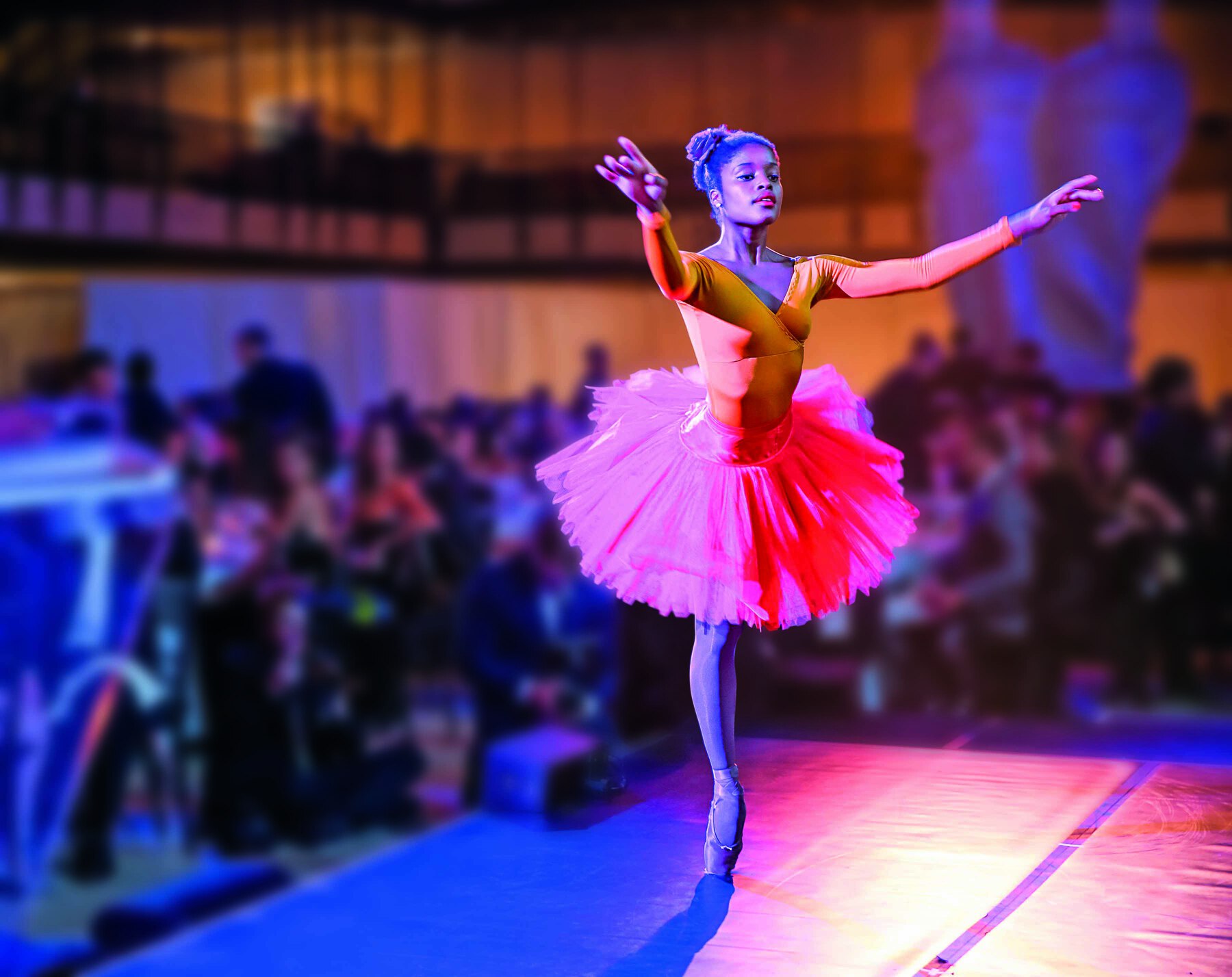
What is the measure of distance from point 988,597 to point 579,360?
738 cm

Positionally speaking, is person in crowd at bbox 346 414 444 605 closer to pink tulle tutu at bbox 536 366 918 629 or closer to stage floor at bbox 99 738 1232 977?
stage floor at bbox 99 738 1232 977

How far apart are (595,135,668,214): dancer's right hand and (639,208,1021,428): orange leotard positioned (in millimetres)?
152

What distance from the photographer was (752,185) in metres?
2.19

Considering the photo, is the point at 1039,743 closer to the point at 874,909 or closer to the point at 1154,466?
the point at 874,909

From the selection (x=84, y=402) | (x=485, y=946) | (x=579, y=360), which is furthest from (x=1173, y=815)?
(x=579, y=360)

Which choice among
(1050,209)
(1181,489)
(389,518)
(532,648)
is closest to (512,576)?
(532,648)

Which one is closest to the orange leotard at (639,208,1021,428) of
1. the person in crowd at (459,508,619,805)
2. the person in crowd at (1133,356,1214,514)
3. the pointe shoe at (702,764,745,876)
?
the pointe shoe at (702,764,745,876)

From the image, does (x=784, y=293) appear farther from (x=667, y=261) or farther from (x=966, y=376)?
(x=966, y=376)

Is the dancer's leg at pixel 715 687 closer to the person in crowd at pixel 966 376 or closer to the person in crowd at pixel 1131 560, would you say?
the person in crowd at pixel 1131 560

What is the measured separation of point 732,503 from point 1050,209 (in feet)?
2.18

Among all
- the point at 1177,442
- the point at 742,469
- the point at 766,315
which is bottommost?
the point at 1177,442

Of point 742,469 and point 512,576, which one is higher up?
point 742,469

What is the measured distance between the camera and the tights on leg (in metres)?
2.29

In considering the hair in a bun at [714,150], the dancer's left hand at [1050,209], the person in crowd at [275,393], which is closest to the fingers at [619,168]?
the hair in a bun at [714,150]
